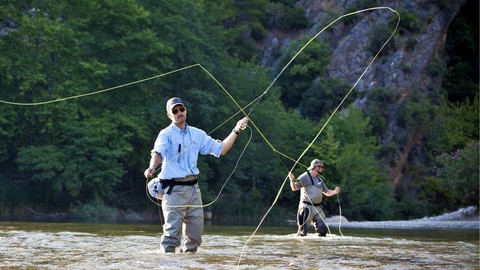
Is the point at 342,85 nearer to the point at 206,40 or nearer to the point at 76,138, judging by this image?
the point at 206,40

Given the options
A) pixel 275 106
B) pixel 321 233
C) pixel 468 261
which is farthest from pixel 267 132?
pixel 468 261

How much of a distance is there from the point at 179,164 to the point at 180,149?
0.20m

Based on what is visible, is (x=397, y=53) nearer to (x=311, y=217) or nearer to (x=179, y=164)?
(x=311, y=217)

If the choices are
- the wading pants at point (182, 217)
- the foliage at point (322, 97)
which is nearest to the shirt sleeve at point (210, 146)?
the wading pants at point (182, 217)

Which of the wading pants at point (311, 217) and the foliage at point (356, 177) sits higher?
the foliage at point (356, 177)

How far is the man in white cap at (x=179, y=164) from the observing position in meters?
13.1

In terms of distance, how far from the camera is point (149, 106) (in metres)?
52.2

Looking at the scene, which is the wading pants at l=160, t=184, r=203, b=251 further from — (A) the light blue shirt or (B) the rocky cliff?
(B) the rocky cliff

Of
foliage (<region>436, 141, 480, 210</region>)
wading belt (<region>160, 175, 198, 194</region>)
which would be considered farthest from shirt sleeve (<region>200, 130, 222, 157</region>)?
foliage (<region>436, 141, 480, 210</region>)

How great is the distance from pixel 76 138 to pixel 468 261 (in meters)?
36.6

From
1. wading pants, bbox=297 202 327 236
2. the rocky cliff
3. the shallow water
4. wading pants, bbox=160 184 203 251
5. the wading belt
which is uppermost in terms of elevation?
the rocky cliff

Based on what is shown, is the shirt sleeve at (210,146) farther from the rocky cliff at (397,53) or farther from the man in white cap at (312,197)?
the rocky cliff at (397,53)

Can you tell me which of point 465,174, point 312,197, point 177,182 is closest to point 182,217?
point 177,182

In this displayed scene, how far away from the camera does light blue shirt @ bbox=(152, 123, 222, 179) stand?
43.1ft
